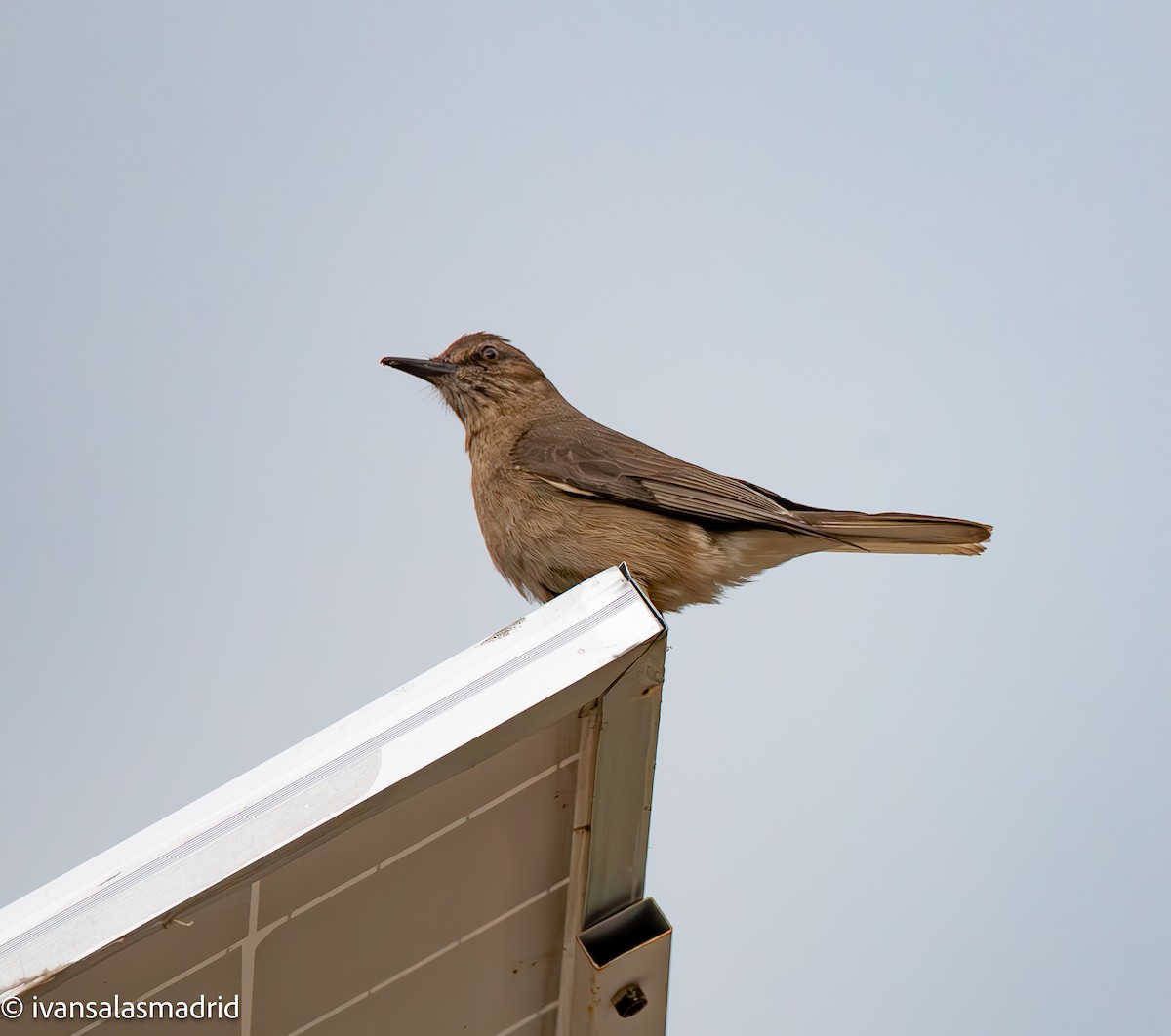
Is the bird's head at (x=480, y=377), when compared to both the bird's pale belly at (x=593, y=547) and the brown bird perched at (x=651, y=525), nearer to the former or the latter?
the brown bird perched at (x=651, y=525)

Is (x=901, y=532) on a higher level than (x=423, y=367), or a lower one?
lower

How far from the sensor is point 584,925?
3.49 meters

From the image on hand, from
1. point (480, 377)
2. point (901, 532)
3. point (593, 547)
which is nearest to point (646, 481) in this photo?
point (593, 547)

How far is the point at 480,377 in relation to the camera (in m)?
5.67

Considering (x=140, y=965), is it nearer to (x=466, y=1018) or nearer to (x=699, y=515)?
(x=466, y=1018)

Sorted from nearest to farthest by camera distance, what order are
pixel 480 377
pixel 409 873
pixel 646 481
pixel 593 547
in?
pixel 409 873, pixel 593 547, pixel 646 481, pixel 480 377

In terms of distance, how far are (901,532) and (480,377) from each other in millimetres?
1989

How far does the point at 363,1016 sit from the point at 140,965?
0.67 m

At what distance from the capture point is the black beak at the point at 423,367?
5.68 meters

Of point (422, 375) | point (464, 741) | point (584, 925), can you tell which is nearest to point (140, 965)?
point (464, 741)

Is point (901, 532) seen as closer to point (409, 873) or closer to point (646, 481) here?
point (646, 481)

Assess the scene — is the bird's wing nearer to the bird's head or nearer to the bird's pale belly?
the bird's pale belly

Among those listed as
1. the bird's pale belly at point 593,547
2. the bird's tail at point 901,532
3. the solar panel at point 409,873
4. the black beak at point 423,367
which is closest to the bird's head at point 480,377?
the black beak at point 423,367

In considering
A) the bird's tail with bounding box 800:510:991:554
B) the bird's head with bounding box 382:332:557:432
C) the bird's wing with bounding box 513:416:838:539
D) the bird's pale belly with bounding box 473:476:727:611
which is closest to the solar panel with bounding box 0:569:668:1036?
the bird's pale belly with bounding box 473:476:727:611
